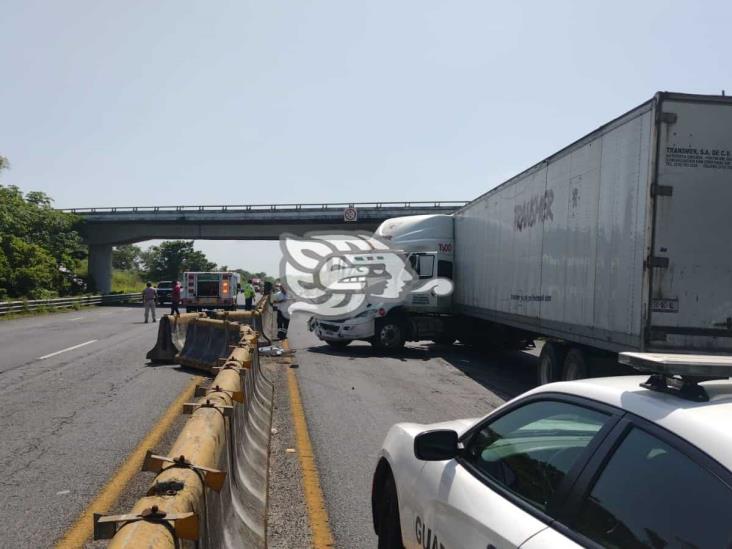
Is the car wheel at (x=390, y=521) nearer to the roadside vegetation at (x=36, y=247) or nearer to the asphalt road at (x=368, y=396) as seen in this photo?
the asphalt road at (x=368, y=396)

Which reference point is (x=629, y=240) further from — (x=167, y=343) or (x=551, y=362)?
(x=167, y=343)

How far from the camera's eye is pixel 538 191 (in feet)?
40.3

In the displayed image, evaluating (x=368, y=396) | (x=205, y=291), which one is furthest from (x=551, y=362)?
(x=205, y=291)

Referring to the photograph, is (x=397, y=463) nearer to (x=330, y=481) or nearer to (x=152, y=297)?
(x=330, y=481)

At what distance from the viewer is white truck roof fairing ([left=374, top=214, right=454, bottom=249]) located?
773 inches

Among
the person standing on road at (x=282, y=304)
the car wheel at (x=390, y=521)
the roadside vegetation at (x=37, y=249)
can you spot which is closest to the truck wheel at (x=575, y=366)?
the car wheel at (x=390, y=521)

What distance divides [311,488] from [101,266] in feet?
181

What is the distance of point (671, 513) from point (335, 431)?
6.56 meters

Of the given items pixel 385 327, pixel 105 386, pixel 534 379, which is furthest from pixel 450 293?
pixel 105 386

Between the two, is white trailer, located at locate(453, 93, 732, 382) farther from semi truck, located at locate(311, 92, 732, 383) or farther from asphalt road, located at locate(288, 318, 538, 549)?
asphalt road, located at locate(288, 318, 538, 549)

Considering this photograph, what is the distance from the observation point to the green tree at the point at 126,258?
139750 millimetres

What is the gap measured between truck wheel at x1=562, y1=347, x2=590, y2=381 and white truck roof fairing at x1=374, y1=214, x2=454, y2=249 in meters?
9.08

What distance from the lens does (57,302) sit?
40344 millimetres

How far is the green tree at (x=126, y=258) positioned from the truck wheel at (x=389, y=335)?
123 metres
